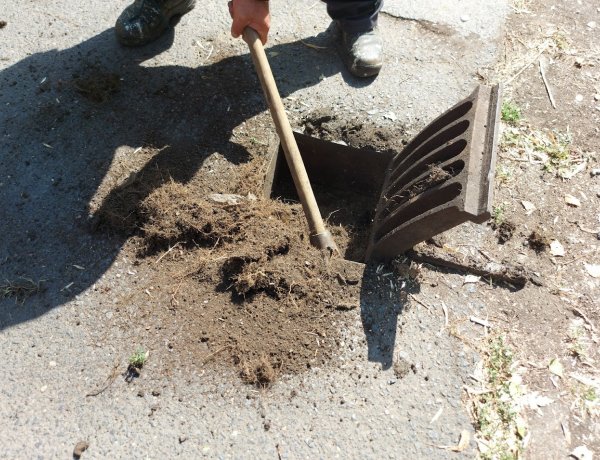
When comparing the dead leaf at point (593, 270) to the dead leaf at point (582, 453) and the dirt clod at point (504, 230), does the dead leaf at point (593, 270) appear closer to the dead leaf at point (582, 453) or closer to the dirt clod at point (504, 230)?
the dirt clod at point (504, 230)

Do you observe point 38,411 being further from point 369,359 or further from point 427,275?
point 427,275

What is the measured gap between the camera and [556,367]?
2.38 meters

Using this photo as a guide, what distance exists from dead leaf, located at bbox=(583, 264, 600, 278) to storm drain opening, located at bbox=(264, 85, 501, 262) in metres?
1.08


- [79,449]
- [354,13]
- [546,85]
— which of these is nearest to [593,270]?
[546,85]

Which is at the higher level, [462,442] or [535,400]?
[462,442]

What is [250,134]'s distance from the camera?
3.01 m

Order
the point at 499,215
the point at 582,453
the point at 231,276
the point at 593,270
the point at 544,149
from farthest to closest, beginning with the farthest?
the point at 544,149 < the point at 499,215 < the point at 593,270 < the point at 231,276 < the point at 582,453

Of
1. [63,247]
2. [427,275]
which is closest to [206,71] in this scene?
[63,247]

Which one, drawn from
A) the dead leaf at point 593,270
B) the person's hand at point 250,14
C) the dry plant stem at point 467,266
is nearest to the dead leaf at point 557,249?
the dead leaf at point 593,270

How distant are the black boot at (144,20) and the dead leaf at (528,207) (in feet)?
8.61

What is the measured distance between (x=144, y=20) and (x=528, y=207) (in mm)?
2720

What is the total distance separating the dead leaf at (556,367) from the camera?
2.36 metres

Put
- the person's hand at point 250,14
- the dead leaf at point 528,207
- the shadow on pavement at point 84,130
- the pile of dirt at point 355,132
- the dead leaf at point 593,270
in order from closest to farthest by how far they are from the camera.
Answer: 1. the person's hand at point 250,14
2. the shadow on pavement at point 84,130
3. the dead leaf at point 593,270
4. the dead leaf at point 528,207
5. the pile of dirt at point 355,132

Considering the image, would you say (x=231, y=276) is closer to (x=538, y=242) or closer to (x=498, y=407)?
(x=498, y=407)
